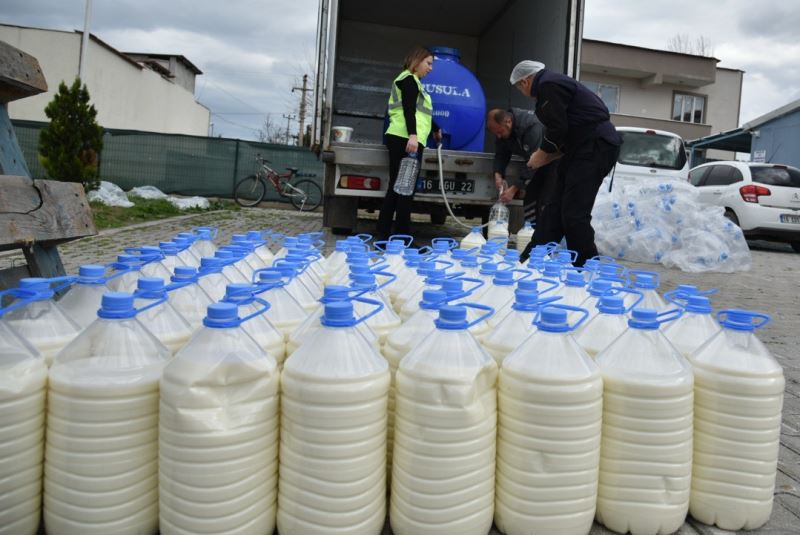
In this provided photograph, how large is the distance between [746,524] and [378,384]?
126 cm

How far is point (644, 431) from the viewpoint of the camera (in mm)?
1857

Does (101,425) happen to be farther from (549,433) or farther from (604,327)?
(604,327)

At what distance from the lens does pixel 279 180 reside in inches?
717

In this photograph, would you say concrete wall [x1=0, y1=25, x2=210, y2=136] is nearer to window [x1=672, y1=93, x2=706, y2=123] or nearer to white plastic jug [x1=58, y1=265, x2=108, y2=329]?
white plastic jug [x1=58, y1=265, x2=108, y2=329]

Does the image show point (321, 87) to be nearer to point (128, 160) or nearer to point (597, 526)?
point (597, 526)

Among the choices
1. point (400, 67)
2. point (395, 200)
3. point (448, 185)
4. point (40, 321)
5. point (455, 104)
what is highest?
point (400, 67)

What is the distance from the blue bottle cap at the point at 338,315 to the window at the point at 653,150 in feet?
34.3

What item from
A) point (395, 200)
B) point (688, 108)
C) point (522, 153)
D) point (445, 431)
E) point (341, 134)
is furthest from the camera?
point (688, 108)

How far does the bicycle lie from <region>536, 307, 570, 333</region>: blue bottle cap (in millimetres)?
16618

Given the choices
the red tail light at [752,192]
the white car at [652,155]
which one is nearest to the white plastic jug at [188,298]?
the white car at [652,155]

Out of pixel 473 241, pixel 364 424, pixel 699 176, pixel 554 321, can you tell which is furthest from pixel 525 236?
pixel 699 176

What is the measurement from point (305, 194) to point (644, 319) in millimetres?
16752

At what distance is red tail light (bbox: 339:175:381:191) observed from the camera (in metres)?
7.53

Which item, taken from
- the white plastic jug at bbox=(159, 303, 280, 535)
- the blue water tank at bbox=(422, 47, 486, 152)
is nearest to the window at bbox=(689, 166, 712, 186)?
the blue water tank at bbox=(422, 47, 486, 152)
